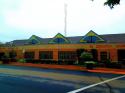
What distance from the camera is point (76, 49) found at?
44562 mm

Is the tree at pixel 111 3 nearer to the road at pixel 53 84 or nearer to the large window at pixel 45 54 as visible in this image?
the road at pixel 53 84

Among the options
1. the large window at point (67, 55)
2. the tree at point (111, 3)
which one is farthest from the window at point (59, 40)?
the tree at point (111, 3)

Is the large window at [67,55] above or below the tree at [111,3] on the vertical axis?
below

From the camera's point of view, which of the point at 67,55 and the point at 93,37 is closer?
the point at 67,55

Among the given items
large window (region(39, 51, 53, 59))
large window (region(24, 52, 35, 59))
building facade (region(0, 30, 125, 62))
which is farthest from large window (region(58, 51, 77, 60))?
large window (region(24, 52, 35, 59))

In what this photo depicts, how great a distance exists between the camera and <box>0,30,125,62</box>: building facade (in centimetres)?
4156

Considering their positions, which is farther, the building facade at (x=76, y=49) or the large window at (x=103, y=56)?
the large window at (x=103, y=56)

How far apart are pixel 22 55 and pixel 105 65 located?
22040 millimetres

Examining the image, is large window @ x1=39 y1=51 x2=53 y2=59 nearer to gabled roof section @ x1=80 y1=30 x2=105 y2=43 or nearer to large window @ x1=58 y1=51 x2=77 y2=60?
large window @ x1=58 y1=51 x2=77 y2=60

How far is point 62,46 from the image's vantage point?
1833 inches

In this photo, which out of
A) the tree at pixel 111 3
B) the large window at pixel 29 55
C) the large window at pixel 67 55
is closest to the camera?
the tree at pixel 111 3

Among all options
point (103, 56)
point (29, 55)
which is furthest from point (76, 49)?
point (29, 55)

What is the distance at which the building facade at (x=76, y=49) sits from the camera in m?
41.6

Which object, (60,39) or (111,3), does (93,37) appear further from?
(111,3)
